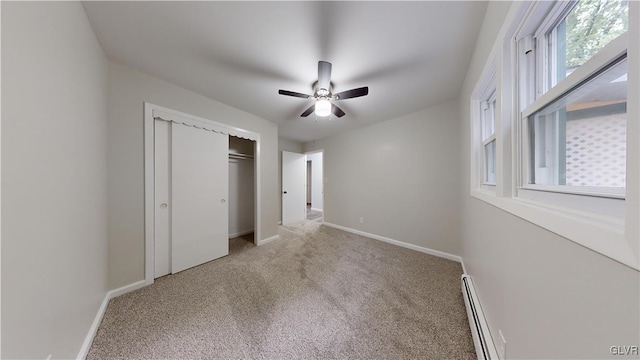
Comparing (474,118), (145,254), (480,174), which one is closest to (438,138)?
(474,118)

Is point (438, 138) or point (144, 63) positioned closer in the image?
point (144, 63)

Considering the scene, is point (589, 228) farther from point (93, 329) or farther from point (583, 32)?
point (93, 329)

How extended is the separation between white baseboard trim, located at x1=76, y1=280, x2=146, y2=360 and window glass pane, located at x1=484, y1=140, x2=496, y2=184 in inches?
122

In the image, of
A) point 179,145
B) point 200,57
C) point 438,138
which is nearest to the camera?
point 200,57

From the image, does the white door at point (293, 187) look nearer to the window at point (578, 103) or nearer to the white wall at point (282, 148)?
the white wall at point (282, 148)

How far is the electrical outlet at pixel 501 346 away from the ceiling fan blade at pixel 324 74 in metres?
2.05

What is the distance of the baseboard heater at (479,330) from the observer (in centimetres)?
99

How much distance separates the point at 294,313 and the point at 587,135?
1.91 m

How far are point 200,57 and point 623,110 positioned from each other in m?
2.39

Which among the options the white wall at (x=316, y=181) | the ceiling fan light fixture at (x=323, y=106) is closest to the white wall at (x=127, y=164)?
the ceiling fan light fixture at (x=323, y=106)

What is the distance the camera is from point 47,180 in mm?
869

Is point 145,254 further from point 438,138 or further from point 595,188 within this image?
point 438,138

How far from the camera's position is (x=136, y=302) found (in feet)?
5.32

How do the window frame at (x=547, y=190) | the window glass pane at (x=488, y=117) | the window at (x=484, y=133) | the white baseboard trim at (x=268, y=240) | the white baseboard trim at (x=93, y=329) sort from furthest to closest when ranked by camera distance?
1. the white baseboard trim at (x=268, y=240)
2. the window glass pane at (x=488, y=117)
3. the window at (x=484, y=133)
4. the white baseboard trim at (x=93, y=329)
5. the window frame at (x=547, y=190)
